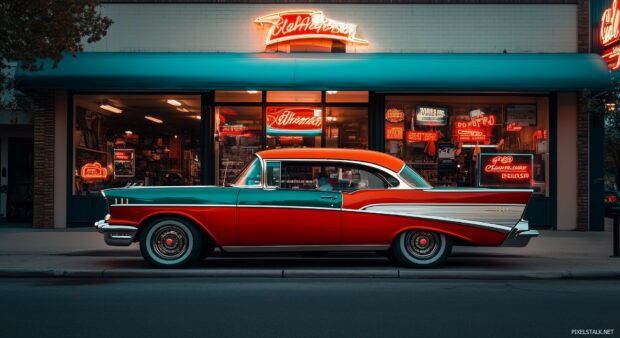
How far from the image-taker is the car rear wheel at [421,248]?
931cm

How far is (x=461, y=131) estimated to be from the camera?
50.7ft

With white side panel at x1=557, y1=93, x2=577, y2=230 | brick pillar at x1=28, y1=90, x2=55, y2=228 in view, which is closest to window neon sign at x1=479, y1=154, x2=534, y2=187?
white side panel at x1=557, y1=93, x2=577, y2=230

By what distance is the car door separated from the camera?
358 inches

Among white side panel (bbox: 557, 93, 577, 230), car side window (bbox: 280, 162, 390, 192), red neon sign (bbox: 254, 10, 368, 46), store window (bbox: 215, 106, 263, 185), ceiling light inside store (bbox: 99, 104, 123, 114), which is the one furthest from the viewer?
ceiling light inside store (bbox: 99, 104, 123, 114)

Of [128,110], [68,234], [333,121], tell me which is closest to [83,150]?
[128,110]

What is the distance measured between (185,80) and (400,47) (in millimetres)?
5170

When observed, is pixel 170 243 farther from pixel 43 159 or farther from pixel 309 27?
pixel 309 27

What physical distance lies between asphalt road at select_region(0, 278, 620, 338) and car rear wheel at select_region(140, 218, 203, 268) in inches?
22.8

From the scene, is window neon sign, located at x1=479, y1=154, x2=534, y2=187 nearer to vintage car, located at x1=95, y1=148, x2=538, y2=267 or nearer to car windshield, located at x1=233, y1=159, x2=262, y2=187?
vintage car, located at x1=95, y1=148, x2=538, y2=267

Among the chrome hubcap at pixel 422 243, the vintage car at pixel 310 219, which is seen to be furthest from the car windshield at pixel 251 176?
the chrome hubcap at pixel 422 243

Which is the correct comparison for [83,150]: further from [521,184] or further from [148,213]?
[521,184]

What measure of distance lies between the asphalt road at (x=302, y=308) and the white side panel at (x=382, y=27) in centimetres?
→ 793
